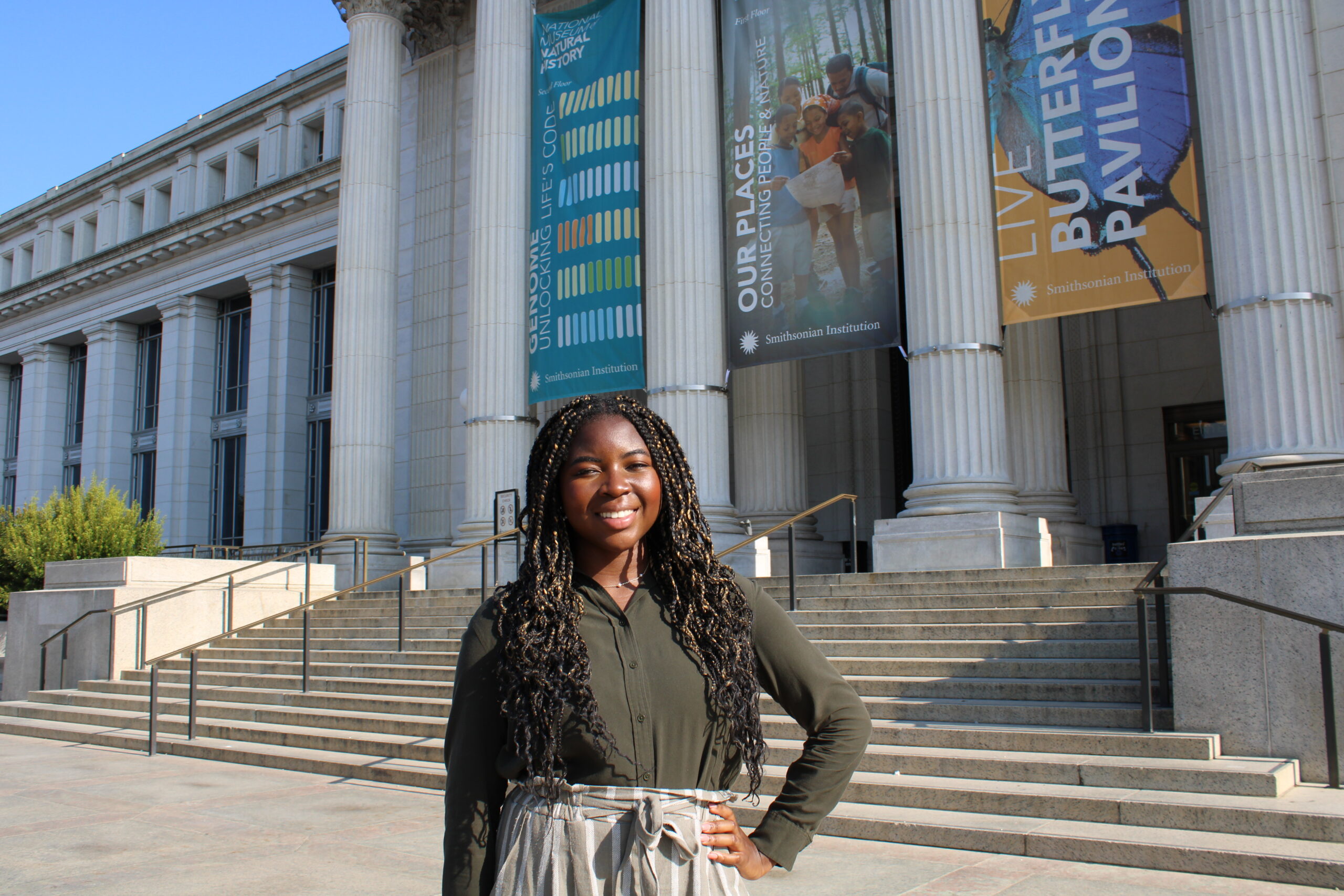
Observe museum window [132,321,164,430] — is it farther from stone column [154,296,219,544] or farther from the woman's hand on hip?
the woman's hand on hip

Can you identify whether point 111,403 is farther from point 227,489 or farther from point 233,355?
point 227,489

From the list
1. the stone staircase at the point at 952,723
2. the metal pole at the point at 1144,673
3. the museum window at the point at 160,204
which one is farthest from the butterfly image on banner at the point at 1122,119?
the museum window at the point at 160,204

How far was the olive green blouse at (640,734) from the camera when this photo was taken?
210 cm

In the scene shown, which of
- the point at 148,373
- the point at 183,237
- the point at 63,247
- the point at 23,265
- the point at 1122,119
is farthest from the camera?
the point at 23,265

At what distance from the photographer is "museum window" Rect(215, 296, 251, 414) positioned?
32781 mm

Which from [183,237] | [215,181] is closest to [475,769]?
[183,237]

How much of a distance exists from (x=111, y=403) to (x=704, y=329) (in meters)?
26.4

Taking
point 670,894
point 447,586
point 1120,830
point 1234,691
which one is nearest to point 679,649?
point 670,894

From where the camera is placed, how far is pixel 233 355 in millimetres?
33094

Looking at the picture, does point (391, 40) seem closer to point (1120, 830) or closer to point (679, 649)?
point (1120, 830)

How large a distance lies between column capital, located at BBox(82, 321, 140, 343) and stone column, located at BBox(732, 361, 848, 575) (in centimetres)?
2527

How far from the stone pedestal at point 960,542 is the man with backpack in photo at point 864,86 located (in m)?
5.58

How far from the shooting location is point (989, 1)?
1457 cm

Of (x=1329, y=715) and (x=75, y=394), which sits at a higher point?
(x=75, y=394)
